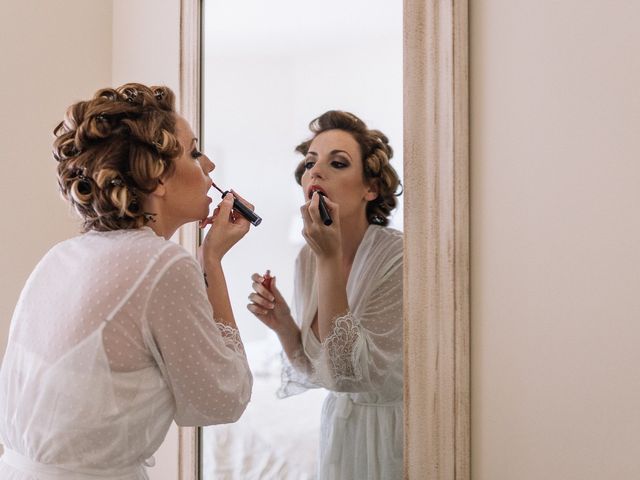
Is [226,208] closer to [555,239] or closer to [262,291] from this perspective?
[262,291]

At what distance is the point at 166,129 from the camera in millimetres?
1205

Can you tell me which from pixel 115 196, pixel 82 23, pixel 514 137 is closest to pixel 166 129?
pixel 115 196

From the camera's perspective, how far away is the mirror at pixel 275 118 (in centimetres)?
125

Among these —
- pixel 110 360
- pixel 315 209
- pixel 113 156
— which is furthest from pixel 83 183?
pixel 315 209

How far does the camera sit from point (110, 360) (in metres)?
1.10

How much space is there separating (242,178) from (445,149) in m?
0.54

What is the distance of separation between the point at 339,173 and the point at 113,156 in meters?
0.38

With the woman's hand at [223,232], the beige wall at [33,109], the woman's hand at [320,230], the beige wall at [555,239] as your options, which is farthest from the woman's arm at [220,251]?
the beige wall at [33,109]

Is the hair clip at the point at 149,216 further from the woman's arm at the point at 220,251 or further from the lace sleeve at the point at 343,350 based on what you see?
the lace sleeve at the point at 343,350

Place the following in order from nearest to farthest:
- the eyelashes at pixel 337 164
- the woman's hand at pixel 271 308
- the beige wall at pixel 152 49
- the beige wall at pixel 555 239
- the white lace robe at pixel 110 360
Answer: the beige wall at pixel 555 239 < the white lace robe at pixel 110 360 < the eyelashes at pixel 337 164 < the woman's hand at pixel 271 308 < the beige wall at pixel 152 49

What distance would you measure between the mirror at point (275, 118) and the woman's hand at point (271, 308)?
0.02m

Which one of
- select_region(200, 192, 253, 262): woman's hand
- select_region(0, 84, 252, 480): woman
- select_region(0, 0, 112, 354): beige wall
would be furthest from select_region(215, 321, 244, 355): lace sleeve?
select_region(0, 0, 112, 354): beige wall

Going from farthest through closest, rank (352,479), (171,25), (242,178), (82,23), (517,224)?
(82,23), (171,25), (242,178), (352,479), (517,224)

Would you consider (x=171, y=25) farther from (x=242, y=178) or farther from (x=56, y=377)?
(x=56, y=377)
